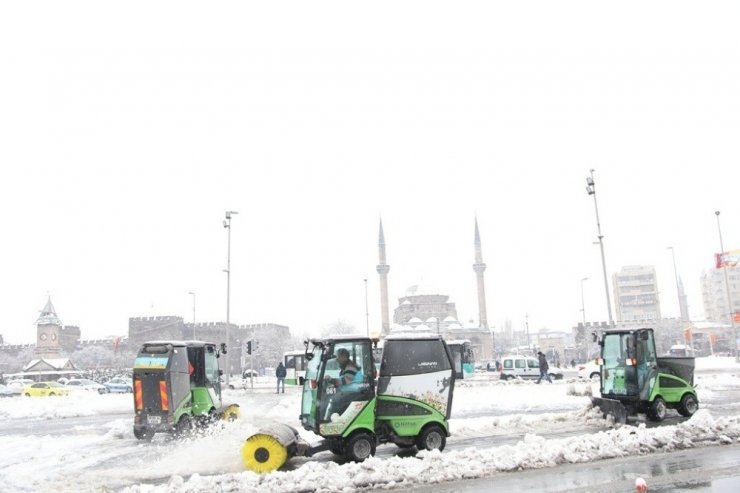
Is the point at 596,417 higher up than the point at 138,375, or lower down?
lower down

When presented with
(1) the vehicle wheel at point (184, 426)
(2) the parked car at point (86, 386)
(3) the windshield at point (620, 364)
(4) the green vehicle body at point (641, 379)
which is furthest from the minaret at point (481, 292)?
(1) the vehicle wheel at point (184, 426)

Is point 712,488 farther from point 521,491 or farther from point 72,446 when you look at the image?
point 72,446

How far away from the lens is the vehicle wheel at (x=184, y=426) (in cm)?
1473

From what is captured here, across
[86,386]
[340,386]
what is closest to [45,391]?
[86,386]

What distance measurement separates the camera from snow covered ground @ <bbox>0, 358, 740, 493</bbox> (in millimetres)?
8445

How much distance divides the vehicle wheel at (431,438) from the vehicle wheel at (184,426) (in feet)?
22.8

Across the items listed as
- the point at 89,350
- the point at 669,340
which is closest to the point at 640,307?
the point at 669,340

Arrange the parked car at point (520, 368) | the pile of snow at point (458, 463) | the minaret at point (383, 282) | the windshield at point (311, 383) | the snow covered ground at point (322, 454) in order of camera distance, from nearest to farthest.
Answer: the pile of snow at point (458, 463) < the snow covered ground at point (322, 454) < the windshield at point (311, 383) < the parked car at point (520, 368) < the minaret at point (383, 282)

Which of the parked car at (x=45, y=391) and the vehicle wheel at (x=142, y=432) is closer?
the vehicle wheel at (x=142, y=432)

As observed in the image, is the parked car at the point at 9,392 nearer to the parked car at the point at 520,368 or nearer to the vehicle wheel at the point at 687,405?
the parked car at the point at 520,368

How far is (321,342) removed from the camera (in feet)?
33.4

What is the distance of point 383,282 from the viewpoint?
89.6 m

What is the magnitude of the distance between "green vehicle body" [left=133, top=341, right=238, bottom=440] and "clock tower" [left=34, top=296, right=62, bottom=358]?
280 ft

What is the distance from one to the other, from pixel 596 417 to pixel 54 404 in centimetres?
2346
